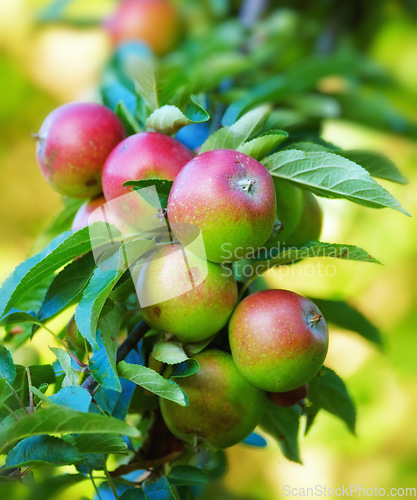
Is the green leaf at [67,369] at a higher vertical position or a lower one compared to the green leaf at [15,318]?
lower

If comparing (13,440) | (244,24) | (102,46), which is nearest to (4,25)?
(102,46)

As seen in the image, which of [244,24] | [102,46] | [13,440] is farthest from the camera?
[102,46]

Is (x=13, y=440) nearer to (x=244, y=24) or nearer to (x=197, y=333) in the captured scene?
(x=197, y=333)

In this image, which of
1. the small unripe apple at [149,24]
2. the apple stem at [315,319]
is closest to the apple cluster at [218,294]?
the apple stem at [315,319]

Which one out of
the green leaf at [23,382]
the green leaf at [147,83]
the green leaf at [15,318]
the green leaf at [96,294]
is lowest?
the green leaf at [23,382]

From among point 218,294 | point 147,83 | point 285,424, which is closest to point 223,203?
point 218,294

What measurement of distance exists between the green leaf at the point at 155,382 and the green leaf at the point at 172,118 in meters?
0.23

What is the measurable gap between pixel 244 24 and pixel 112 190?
82cm

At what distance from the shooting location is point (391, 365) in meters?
1.42

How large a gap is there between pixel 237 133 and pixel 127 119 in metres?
0.14

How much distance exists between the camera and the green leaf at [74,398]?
1.34 feet

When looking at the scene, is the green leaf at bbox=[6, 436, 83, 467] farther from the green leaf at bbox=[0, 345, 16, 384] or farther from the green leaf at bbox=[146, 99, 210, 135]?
the green leaf at bbox=[146, 99, 210, 135]

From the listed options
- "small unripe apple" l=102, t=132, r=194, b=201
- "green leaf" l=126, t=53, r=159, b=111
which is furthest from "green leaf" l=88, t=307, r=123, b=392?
"green leaf" l=126, t=53, r=159, b=111

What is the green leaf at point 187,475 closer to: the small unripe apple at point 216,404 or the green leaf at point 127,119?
the small unripe apple at point 216,404
